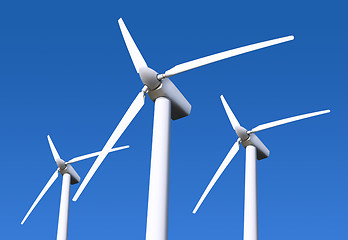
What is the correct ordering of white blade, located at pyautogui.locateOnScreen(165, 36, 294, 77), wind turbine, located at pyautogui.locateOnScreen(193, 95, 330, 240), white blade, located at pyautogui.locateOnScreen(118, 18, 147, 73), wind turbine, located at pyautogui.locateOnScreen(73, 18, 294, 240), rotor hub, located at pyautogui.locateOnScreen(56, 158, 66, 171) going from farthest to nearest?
1. rotor hub, located at pyautogui.locateOnScreen(56, 158, 66, 171)
2. wind turbine, located at pyautogui.locateOnScreen(193, 95, 330, 240)
3. white blade, located at pyautogui.locateOnScreen(118, 18, 147, 73)
4. white blade, located at pyautogui.locateOnScreen(165, 36, 294, 77)
5. wind turbine, located at pyautogui.locateOnScreen(73, 18, 294, 240)

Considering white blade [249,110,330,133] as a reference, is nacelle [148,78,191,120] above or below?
below

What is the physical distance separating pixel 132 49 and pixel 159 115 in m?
4.17

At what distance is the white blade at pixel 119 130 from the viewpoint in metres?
20.0

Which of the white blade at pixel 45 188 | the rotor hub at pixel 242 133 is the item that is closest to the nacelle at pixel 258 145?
the rotor hub at pixel 242 133

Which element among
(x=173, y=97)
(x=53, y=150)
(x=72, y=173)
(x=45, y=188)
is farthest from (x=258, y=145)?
(x=53, y=150)

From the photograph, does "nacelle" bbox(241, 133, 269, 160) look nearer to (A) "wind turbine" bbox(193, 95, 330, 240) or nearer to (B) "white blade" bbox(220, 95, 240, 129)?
(A) "wind turbine" bbox(193, 95, 330, 240)

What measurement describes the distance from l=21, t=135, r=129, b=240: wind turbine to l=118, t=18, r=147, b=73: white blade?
12.2 metres

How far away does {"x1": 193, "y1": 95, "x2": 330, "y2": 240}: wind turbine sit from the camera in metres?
25.8

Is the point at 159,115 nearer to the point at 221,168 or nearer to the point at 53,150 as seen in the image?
the point at 221,168

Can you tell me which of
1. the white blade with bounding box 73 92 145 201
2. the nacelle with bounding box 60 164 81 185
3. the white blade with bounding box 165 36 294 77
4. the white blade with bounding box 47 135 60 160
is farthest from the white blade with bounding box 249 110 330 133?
the white blade with bounding box 47 135 60 160

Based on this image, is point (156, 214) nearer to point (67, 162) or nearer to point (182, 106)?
point (182, 106)

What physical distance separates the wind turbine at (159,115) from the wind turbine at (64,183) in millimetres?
12874

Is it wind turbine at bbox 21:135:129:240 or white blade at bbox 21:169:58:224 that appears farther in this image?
white blade at bbox 21:169:58:224

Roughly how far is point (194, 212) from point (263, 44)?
13663mm
